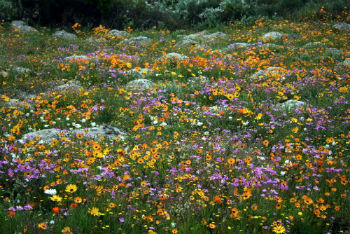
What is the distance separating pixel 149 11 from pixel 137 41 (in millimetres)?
5113

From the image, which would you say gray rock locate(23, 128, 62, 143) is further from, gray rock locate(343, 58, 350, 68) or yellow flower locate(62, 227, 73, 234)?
gray rock locate(343, 58, 350, 68)

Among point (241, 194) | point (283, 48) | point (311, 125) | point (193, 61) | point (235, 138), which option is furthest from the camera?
point (283, 48)

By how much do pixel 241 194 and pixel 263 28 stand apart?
12.4 metres

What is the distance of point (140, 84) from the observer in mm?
7934

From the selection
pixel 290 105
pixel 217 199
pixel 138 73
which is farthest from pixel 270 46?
pixel 217 199

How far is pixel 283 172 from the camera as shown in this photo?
4211 mm

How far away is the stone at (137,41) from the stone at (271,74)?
5.18 metres

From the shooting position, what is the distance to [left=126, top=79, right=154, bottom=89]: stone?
7.76 m

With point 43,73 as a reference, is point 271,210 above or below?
above

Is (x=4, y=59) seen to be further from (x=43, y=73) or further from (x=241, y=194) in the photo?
(x=241, y=194)

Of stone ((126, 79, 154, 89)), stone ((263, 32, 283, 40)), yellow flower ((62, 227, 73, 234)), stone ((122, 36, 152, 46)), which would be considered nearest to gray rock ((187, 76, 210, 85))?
stone ((126, 79, 154, 89))

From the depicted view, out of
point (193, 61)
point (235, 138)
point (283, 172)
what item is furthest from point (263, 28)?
point (283, 172)

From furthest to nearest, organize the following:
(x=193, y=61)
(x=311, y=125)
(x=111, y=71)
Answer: (x=193, y=61)
(x=111, y=71)
(x=311, y=125)

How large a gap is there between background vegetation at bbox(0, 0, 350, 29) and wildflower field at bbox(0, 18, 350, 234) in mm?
4971
